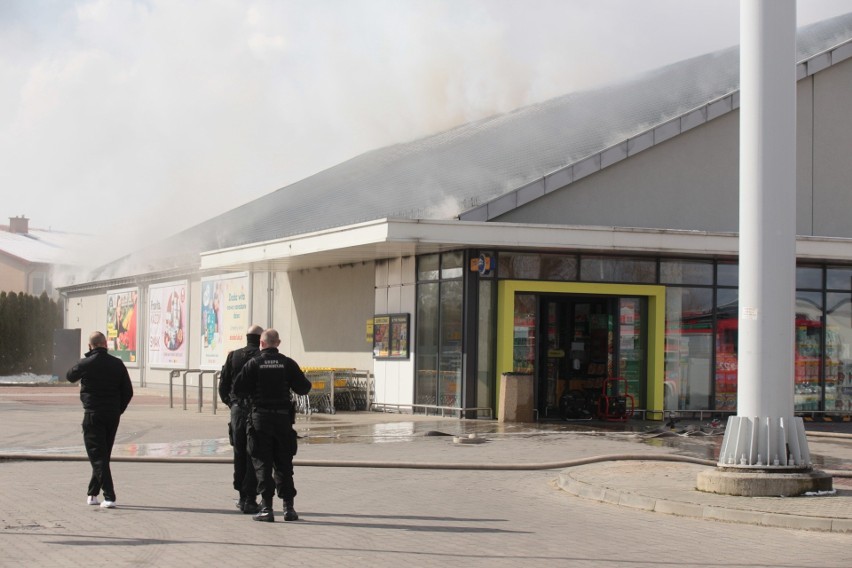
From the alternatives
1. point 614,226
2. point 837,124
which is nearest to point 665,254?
point 614,226

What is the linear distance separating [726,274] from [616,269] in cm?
249

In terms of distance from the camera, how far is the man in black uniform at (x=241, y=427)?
1126 centimetres

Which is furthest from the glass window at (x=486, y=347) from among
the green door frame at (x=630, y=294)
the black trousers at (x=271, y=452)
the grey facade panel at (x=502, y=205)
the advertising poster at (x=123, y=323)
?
the advertising poster at (x=123, y=323)

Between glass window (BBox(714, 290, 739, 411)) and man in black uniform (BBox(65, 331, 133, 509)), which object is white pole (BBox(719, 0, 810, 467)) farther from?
glass window (BBox(714, 290, 739, 411))

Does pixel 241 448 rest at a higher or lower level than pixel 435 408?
higher

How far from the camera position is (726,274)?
Answer: 2467cm

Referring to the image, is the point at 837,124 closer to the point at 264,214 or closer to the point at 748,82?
the point at 748,82

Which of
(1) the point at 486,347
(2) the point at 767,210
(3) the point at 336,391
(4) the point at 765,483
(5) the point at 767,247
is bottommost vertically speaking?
(4) the point at 765,483

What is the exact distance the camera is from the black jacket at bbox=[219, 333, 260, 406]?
37.7 ft

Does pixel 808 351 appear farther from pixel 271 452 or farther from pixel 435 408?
pixel 271 452

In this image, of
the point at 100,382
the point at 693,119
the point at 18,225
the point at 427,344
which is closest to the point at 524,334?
the point at 427,344

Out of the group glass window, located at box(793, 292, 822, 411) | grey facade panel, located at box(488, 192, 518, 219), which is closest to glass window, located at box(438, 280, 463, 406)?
grey facade panel, located at box(488, 192, 518, 219)

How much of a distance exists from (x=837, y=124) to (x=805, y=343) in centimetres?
501

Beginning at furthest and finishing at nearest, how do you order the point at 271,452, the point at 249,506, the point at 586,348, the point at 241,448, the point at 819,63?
the point at 819,63, the point at 586,348, the point at 241,448, the point at 249,506, the point at 271,452
